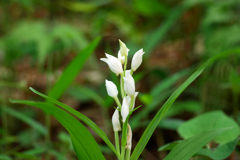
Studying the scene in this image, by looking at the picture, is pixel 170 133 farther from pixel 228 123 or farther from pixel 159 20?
pixel 159 20

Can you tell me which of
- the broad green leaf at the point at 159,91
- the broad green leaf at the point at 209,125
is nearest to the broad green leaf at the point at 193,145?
the broad green leaf at the point at 209,125

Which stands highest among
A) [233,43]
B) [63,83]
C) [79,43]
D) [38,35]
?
[38,35]

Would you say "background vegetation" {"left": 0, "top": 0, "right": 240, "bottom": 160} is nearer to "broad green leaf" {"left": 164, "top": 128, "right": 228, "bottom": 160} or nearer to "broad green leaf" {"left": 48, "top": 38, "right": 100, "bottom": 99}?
"broad green leaf" {"left": 48, "top": 38, "right": 100, "bottom": 99}

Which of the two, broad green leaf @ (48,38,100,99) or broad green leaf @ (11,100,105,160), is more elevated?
broad green leaf @ (48,38,100,99)

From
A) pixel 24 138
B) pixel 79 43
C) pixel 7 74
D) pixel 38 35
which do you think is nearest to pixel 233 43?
pixel 79 43

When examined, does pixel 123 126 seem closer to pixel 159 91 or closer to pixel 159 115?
pixel 159 115

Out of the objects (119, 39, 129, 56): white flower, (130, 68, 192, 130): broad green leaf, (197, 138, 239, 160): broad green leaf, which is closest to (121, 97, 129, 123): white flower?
(119, 39, 129, 56): white flower
